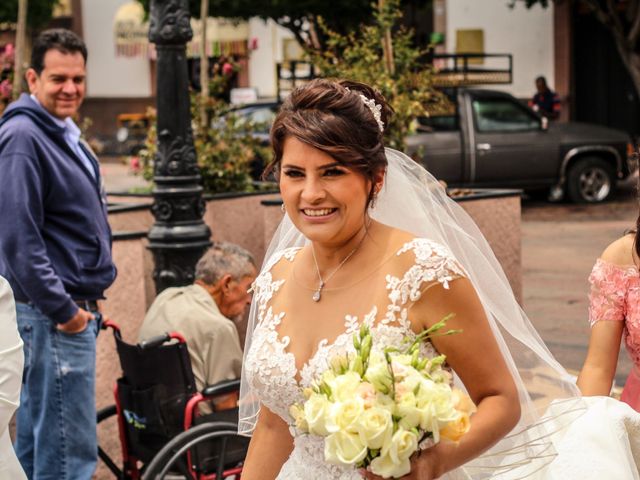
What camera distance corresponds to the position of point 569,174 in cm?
1894

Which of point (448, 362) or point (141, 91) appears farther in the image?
point (141, 91)

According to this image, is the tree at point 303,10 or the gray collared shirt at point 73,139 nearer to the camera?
the gray collared shirt at point 73,139

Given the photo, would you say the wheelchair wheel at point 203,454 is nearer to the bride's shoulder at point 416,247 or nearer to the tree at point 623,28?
the bride's shoulder at point 416,247

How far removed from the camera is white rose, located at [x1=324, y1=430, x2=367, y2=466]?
7.98 ft

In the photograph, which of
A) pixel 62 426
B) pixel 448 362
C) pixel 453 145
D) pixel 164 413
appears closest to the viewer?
pixel 448 362

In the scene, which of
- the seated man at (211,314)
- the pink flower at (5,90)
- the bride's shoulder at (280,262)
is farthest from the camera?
the pink flower at (5,90)

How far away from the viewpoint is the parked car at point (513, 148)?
58.4ft

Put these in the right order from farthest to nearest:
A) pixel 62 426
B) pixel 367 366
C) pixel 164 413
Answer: pixel 164 413 → pixel 62 426 → pixel 367 366

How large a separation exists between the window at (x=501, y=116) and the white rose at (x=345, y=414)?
1588 cm

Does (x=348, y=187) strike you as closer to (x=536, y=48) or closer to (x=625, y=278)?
(x=625, y=278)

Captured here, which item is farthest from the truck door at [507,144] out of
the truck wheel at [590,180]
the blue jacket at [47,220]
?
the blue jacket at [47,220]

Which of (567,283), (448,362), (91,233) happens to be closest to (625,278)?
(448,362)

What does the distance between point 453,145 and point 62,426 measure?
43.3 ft

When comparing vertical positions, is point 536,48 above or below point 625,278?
above
